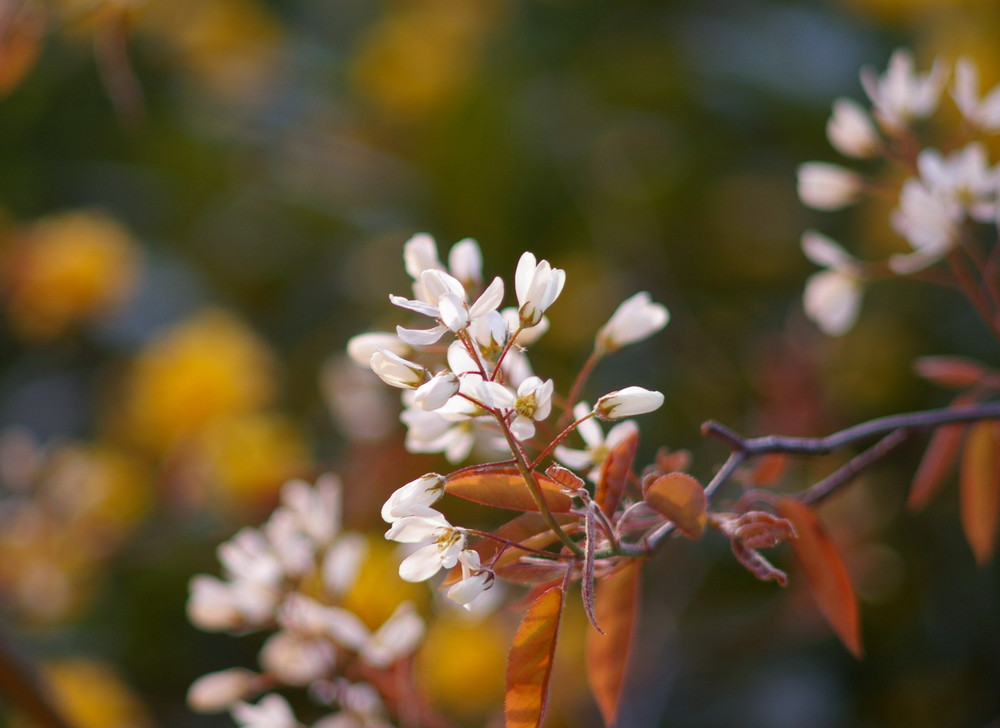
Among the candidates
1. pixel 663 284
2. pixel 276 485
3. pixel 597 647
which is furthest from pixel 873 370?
pixel 597 647

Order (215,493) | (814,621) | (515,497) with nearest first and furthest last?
(515,497), (814,621), (215,493)

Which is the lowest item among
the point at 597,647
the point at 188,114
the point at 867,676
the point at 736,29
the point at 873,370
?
the point at 867,676

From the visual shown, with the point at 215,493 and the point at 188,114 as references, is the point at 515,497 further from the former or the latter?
the point at 188,114

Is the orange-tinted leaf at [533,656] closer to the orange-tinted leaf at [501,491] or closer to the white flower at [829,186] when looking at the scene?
the orange-tinted leaf at [501,491]

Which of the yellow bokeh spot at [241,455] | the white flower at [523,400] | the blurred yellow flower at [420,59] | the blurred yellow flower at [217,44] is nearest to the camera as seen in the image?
the white flower at [523,400]

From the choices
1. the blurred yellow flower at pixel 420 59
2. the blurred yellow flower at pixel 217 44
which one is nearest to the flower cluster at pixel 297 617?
the blurred yellow flower at pixel 420 59

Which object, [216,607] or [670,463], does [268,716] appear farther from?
[670,463]

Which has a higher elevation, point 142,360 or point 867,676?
point 142,360
